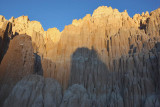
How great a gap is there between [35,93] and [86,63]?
688 inches

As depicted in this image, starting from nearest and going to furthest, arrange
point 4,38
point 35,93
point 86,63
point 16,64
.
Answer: point 35,93 < point 16,64 < point 4,38 < point 86,63

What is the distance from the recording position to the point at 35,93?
17281 mm

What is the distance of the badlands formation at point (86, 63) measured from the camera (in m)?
17.9

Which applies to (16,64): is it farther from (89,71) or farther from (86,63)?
(86,63)

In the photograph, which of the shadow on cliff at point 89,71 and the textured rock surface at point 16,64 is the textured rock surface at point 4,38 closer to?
the textured rock surface at point 16,64

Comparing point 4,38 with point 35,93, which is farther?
point 4,38

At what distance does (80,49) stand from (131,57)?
39.2 feet

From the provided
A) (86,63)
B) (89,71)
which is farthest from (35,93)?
(86,63)

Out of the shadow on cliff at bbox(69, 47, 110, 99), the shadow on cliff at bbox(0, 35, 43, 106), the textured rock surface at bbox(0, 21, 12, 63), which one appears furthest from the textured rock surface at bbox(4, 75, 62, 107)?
the shadow on cliff at bbox(69, 47, 110, 99)

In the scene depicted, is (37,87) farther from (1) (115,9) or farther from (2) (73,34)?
(1) (115,9)

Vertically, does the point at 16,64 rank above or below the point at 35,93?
above

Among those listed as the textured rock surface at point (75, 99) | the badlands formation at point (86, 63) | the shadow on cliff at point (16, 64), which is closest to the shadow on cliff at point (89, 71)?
the badlands formation at point (86, 63)

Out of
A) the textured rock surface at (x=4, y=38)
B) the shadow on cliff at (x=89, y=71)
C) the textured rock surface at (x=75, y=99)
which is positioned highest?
the textured rock surface at (x=4, y=38)

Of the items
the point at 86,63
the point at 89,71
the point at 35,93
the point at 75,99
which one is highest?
the point at 86,63
